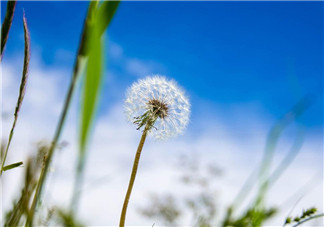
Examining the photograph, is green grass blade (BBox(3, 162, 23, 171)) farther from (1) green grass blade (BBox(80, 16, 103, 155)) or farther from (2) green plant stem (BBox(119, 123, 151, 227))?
(1) green grass blade (BBox(80, 16, 103, 155))

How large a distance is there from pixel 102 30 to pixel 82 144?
A: 0.16 m

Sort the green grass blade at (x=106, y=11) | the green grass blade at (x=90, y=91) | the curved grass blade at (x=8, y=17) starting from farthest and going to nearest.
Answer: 1. the curved grass blade at (x=8, y=17)
2. the green grass blade at (x=106, y=11)
3. the green grass blade at (x=90, y=91)

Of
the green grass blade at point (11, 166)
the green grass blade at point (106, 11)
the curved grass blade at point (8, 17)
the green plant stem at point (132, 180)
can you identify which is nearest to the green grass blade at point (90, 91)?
the green grass blade at point (106, 11)

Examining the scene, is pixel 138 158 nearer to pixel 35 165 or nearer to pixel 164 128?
pixel 164 128

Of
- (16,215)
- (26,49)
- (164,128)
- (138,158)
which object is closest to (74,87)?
(26,49)

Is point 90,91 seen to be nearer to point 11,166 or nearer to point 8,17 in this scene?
point 8,17

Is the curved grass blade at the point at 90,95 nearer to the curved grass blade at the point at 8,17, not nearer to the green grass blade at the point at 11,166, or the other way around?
the curved grass blade at the point at 8,17

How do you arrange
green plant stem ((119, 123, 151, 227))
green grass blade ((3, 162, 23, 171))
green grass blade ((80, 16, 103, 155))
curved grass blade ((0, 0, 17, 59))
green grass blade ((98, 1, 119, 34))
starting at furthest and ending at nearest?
green plant stem ((119, 123, 151, 227)) → green grass blade ((3, 162, 23, 171)) → curved grass blade ((0, 0, 17, 59)) → green grass blade ((98, 1, 119, 34)) → green grass blade ((80, 16, 103, 155))

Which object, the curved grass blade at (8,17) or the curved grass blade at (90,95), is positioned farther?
the curved grass blade at (8,17)

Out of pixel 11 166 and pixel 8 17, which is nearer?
pixel 8 17

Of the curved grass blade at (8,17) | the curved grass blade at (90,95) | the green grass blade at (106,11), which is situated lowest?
the curved grass blade at (90,95)

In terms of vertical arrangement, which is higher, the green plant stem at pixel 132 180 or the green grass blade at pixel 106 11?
the green plant stem at pixel 132 180

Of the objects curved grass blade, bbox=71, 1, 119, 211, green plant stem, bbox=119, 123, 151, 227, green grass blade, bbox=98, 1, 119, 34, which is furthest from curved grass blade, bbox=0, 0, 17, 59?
green plant stem, bbox=119, 123, 151, 227

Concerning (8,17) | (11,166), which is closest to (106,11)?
(8,17)
